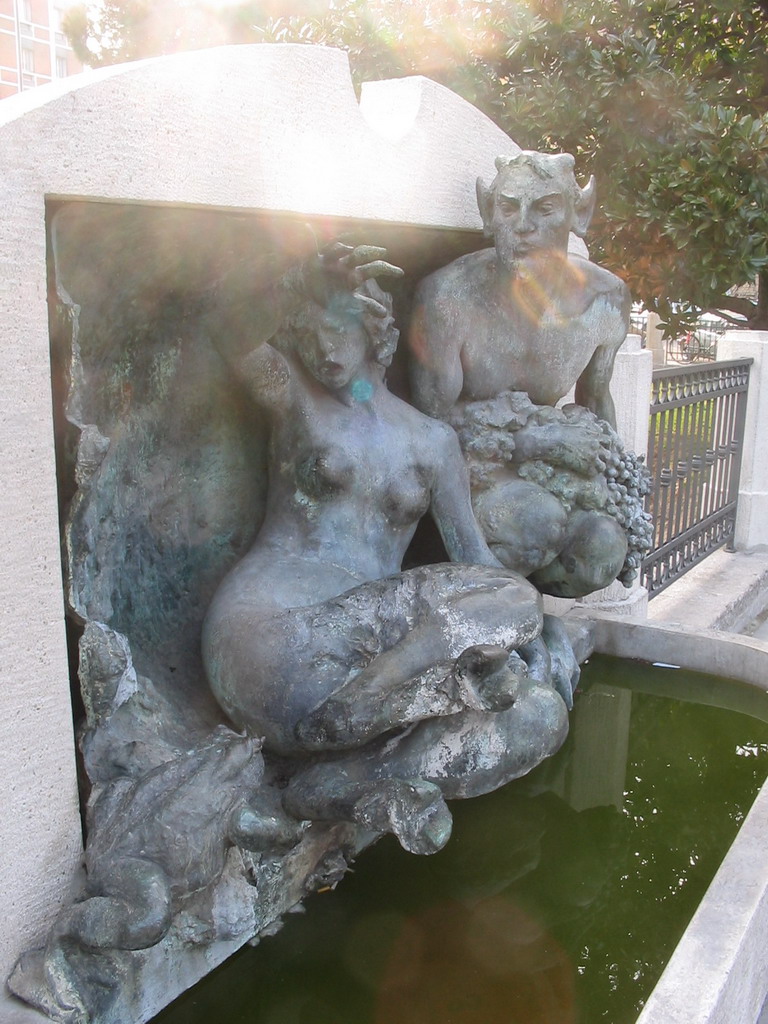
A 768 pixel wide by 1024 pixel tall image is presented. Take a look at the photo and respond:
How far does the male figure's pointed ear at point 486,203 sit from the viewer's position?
312cm

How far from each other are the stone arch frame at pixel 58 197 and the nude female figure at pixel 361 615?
1.14ft

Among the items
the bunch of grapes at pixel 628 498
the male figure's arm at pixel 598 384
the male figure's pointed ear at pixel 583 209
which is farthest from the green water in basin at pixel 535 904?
the male figure's pointed ear at pixel 583 209

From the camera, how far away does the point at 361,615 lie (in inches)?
96.1

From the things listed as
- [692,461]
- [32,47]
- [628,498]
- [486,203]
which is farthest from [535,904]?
[32,47]

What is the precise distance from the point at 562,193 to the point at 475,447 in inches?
33.1

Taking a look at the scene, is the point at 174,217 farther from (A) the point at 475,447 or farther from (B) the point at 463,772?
(B) the point at 463,772

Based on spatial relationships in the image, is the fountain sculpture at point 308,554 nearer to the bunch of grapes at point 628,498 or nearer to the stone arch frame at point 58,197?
the bunch of grapes at point 628,498

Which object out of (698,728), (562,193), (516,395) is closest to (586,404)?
(516,395)

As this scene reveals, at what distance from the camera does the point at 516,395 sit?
339 cm

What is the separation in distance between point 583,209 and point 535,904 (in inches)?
84.8

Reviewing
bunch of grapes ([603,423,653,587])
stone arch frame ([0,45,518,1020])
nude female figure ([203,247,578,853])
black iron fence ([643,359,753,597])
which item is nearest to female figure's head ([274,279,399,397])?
nude female figure ([203,247,578,853])

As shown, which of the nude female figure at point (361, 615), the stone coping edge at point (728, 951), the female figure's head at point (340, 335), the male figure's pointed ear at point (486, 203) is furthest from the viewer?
the male figure's pointed ear at point (486, 203)

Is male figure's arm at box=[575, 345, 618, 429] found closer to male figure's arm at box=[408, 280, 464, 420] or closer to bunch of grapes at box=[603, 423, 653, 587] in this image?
bunch of grapes at box=[603, 423, 653, 587]

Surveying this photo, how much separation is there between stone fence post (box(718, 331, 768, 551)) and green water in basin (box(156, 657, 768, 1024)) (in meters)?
3.80
